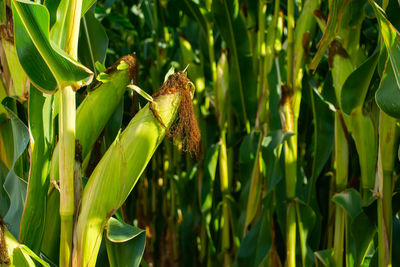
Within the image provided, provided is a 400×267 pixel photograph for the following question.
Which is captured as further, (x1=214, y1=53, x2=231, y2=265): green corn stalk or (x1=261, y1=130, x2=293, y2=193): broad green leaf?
(x1=214, y1=53, x2=231, y2=265): green corn stalk

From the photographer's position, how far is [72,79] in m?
0.65

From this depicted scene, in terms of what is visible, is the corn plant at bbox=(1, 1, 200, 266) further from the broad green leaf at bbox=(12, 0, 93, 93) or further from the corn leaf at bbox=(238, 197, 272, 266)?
the corn leaf at bbox=(238, 197, 272, 266)


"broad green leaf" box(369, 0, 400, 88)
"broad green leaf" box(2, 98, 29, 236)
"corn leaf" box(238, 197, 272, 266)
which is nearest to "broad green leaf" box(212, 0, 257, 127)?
"corn leaf" box(238, 197, 272, 266)

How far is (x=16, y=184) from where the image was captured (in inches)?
31.0

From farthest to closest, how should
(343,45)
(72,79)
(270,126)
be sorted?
1. (270,126)
2. (343,45)
3. (72,79)

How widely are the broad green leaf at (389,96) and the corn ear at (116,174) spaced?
14.7 inches

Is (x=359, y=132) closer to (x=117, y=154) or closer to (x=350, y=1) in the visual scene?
(x=350, y=1)

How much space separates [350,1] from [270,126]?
401 millimetres

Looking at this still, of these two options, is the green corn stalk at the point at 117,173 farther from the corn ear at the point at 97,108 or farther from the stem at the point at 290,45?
the stem at the point at 290,45

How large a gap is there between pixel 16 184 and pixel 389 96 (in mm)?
635

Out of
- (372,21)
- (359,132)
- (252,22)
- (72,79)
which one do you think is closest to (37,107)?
(72,79)

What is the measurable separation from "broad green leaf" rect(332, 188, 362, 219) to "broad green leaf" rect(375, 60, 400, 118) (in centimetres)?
35

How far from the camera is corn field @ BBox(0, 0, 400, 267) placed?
2.22ft

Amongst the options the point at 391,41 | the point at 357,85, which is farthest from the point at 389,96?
the point at 357,85
